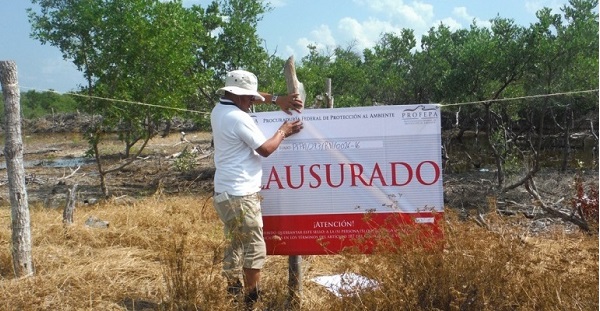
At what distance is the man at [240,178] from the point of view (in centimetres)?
402

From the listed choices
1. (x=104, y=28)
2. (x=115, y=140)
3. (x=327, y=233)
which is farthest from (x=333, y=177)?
(x=115, y=140)

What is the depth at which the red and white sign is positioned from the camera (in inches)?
166

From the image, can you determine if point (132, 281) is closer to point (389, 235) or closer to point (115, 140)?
point (389, 235)

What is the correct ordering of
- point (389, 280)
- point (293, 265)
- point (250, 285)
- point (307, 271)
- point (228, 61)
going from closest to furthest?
point (389, 280) → point (250, 285) → point (293, 265) → point (307, 271) → point (228, 61)

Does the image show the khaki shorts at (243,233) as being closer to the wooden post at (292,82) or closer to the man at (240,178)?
the man at (240,178)

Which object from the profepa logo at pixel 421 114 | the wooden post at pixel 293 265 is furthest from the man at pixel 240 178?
the profepa logo at pixel 421 114

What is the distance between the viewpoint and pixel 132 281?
5.02 m

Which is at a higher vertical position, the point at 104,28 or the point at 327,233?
the point at 104,28

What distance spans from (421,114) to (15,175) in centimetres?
332

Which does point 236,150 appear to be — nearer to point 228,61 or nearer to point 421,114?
point 421,114

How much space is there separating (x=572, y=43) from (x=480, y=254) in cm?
1043

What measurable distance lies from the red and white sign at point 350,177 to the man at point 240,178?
238 mm

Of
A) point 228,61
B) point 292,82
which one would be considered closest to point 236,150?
point 292,82

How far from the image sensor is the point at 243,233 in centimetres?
402
